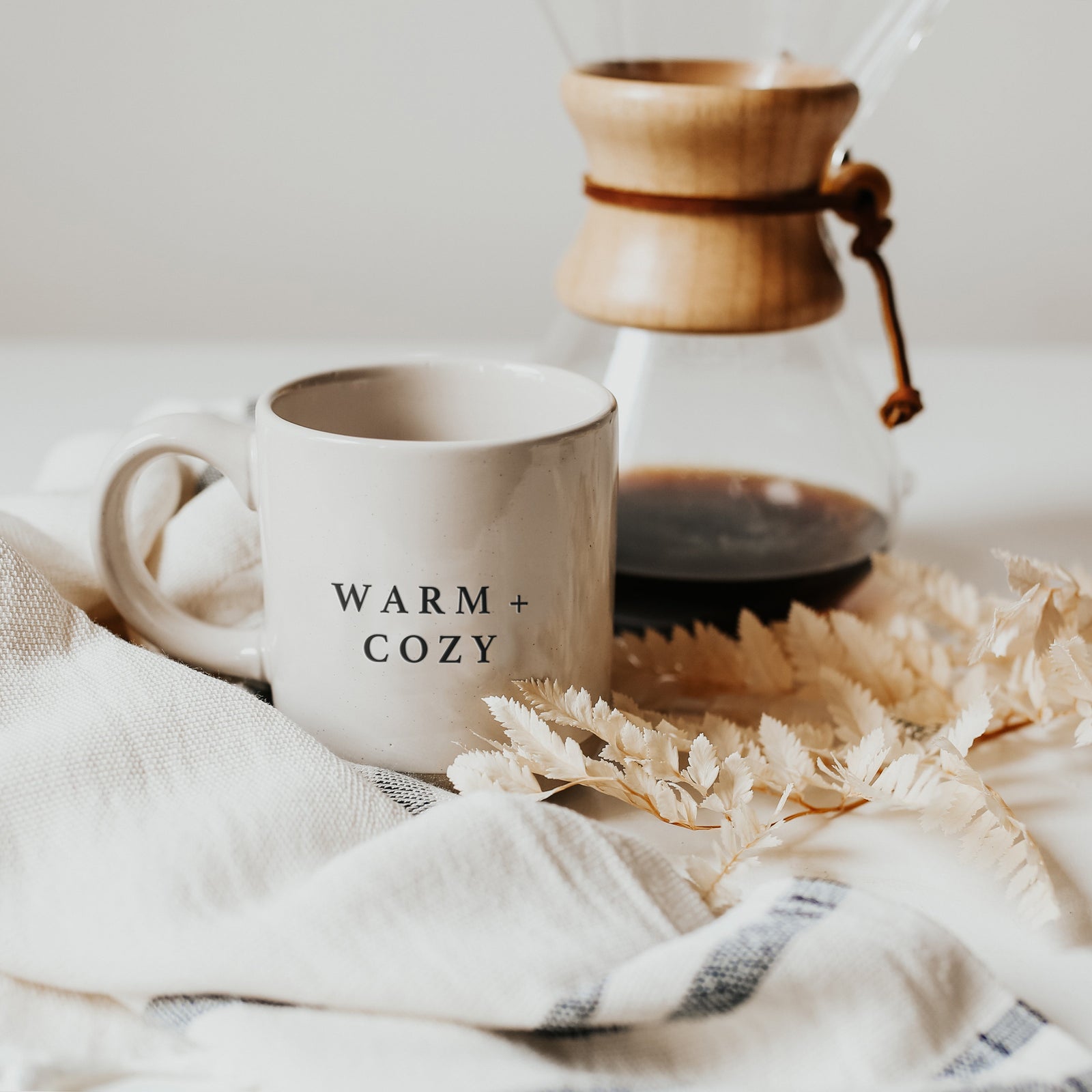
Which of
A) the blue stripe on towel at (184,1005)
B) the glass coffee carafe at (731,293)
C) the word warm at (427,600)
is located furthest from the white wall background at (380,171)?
the blue stripe on towel at (184,1005)

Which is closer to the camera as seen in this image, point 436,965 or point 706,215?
point 436,965

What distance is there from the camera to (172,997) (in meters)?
0.29

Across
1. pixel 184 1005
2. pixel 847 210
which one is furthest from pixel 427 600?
pixel 847 210

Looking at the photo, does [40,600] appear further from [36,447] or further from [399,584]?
[36,447]

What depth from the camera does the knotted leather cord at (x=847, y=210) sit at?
0.45 meters

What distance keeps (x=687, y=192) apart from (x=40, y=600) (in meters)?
0.24

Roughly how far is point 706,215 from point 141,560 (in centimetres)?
22

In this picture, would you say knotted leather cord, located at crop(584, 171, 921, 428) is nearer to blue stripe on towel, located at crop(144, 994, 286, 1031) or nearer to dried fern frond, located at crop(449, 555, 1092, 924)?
dried fern frond, located at crop(449, 555, 1092, 924)

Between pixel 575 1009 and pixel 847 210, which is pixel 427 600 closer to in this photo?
pixel 575 1009

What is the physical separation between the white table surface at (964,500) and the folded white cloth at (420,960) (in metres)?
0.05

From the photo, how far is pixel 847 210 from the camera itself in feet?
1.55

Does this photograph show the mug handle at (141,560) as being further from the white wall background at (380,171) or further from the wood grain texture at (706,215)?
the white wall background at (380,171)

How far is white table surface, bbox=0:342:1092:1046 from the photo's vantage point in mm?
336

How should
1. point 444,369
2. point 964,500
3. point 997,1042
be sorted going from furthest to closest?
point 964,500 < point 444,369 < point 997,1042
